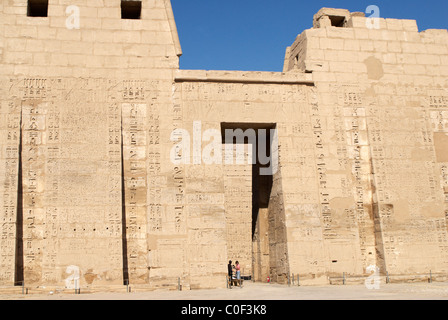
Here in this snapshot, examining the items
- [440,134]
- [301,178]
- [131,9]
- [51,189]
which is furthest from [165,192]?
[440,134]

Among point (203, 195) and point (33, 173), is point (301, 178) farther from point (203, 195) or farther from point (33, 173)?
point (33, 173)

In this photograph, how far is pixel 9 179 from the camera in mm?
9781

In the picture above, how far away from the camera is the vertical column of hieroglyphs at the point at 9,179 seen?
9.35 m

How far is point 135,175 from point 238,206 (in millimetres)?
6422

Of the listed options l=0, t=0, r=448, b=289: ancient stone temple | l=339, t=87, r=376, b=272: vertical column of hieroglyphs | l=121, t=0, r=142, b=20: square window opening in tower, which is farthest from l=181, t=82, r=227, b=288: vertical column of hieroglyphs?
l=339, t=87, r=376, b=272: vertical column of hieroglyphs

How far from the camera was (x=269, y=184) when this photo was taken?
11734mm

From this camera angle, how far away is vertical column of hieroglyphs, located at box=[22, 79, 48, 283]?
9.62 metres

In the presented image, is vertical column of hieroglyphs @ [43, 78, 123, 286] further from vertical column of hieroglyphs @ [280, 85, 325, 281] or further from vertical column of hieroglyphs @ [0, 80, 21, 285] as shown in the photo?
vertical column of hieroglyphs @ [280, 85, 325, 281]

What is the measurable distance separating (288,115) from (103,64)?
410 cm

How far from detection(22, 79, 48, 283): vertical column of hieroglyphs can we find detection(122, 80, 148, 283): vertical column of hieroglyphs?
5.26 ft

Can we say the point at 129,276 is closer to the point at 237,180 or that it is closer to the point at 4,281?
the point at 4,281

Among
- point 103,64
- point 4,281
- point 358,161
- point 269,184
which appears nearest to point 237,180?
point 269,184

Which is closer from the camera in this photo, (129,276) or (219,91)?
(129,276)
